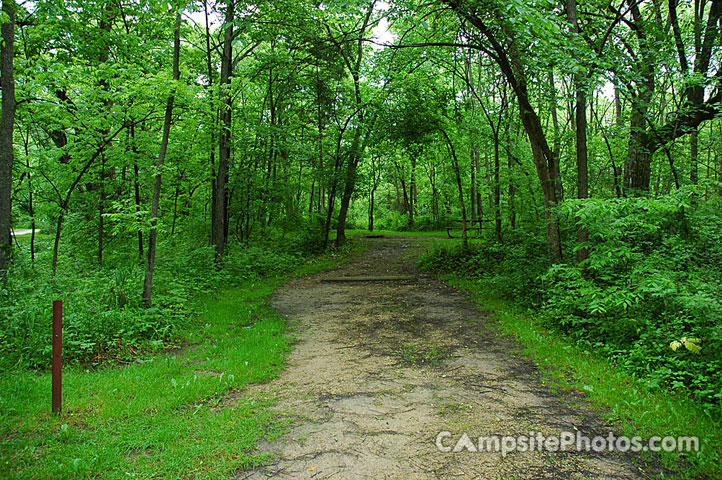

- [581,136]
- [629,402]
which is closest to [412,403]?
[629,402]

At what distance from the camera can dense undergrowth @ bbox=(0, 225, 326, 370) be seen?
5266 millimetres

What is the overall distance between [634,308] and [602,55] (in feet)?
16.1

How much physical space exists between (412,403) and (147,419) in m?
2.62

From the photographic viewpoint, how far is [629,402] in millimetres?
4094

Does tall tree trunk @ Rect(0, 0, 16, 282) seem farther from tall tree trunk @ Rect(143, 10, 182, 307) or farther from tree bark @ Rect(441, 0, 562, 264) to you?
tree bark @ Rect(441, 0, 562, 264)

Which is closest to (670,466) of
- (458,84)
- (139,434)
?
(139,434)

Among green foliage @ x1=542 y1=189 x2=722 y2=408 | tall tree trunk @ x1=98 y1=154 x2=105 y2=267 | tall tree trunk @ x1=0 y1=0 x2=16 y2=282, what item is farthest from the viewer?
tall tree trunk @ x1=98 y1=154 x2=105 y2=267

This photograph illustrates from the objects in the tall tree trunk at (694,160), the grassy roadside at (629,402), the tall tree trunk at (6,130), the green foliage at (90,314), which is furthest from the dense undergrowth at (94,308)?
the tall tree trunk at (694,160)

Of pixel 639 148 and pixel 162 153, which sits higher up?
pixel 639 148

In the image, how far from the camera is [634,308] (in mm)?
5879

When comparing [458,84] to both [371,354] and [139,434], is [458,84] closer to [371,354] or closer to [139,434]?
[371,354]

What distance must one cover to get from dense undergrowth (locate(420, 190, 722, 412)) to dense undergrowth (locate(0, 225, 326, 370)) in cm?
639

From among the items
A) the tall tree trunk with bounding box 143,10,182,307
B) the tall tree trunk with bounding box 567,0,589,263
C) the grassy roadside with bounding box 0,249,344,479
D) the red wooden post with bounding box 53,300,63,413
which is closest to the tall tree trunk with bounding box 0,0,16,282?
the tall tree trunk with bounding box 143,10,182,307

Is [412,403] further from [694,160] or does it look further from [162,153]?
[694,160]
